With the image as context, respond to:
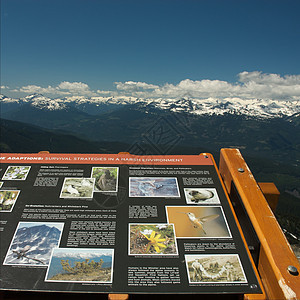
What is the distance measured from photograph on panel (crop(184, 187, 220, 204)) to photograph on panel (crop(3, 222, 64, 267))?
284 cm

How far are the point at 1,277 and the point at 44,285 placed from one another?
2.79ft

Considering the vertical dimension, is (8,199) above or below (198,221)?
above

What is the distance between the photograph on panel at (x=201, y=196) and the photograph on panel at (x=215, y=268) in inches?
50.3

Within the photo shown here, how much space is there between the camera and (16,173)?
237 inches

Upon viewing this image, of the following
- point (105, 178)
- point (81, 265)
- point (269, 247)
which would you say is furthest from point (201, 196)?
point (81, 265)

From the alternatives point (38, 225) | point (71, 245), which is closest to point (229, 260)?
point (71, 245)

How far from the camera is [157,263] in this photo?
4.32 meters

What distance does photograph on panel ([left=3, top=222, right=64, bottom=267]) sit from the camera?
4.41 m

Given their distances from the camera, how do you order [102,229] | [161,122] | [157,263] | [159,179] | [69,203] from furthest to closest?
1. [161,122]
2. [159,179]
3. [69,203]
4. [102,229]
5. [157,263]

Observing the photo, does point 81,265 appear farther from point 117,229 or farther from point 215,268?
point 215,268

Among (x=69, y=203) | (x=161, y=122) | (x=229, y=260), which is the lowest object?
(x=229, y=260)

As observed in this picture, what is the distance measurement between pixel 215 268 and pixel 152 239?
4.11 feet

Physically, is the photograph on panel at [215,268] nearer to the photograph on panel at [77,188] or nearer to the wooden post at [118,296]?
the wooden post at [118,296]

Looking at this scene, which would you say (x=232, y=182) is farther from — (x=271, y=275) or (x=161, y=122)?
(x=161, y=122)
